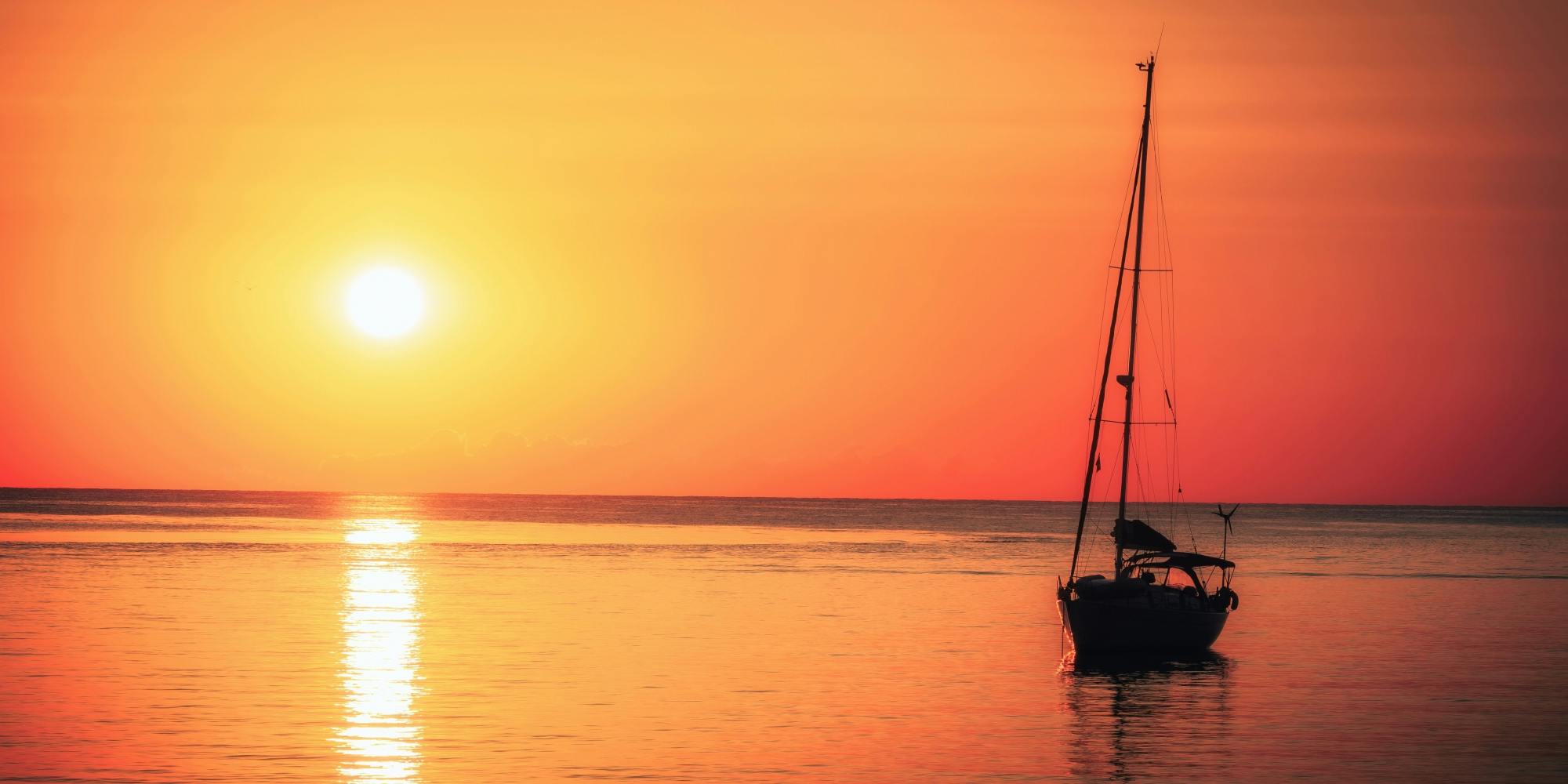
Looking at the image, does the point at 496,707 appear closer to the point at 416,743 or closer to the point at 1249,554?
the point at 416,743

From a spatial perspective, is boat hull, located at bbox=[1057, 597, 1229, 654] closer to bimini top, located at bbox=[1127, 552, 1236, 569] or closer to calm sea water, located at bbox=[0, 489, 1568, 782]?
calm sea water, located at bbox=[0, 489, 1568, 782]

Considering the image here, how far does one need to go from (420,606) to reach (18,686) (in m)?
26.9

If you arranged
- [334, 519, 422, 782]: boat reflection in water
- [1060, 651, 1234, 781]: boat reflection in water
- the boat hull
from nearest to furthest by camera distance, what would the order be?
[334, 519, 422, 782]: boat reflection in water, [1060, 651, 1234, 781]: boat reflection in water, the boat hull

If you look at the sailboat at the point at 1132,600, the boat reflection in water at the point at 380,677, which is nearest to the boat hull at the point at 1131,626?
the sailboat at the point at 1132,600

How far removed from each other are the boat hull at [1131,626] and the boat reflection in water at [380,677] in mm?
20328

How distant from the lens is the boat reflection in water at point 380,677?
109 ft

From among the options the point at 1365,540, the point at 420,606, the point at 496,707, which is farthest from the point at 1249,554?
the point at 496,707

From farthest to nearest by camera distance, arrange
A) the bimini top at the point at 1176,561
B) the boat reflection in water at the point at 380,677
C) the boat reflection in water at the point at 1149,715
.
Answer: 1. the bimini top at the point at 1176,561
2. the boat reflection in water at the point at 1149,715
3. the boat reflection in water at the point at 380,677

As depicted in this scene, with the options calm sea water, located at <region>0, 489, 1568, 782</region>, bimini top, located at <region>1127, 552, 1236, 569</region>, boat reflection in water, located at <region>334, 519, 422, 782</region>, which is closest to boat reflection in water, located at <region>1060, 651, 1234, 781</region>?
calm sea water, located at <region>0, 489, 1568, 782</region>

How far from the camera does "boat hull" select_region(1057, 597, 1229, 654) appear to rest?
170ft

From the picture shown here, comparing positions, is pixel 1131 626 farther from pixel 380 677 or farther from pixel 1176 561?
pixel 380 677

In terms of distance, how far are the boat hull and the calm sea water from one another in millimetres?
753

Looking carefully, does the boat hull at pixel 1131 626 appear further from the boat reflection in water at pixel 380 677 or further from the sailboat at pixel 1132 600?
the boat reflection in water at pixel 380 677

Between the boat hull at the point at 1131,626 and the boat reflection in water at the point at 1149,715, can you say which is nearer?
the boat reflection in water at the point at 1149,715
